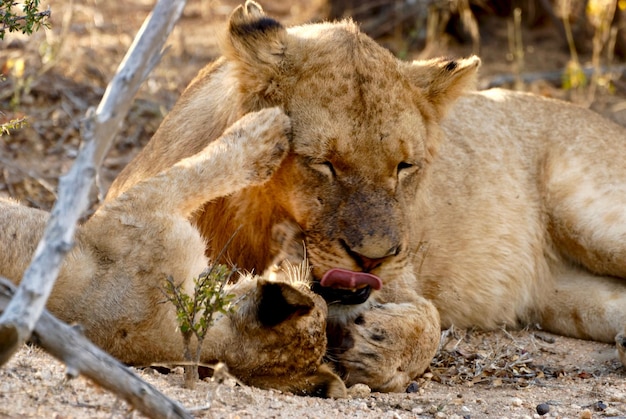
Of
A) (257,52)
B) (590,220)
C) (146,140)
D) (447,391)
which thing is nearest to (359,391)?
(447,391)

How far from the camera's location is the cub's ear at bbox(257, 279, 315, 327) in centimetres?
339

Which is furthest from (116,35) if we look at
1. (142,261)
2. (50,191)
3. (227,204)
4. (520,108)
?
(142,261)

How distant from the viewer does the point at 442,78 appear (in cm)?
452

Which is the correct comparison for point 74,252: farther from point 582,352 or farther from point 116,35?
point 116,35

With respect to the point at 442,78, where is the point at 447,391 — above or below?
below

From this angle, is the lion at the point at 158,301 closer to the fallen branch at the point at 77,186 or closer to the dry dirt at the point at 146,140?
the dry dirt at the point at 146,140

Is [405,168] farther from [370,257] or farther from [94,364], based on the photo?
[94,364]

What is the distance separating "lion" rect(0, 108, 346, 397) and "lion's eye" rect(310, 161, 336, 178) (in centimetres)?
41

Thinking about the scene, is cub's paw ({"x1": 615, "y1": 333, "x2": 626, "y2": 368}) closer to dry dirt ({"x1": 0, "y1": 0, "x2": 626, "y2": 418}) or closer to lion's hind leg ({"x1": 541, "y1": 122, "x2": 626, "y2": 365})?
dry dirt ({"x1": 0, "y1": 0, "x2": 626, "y2": 418})

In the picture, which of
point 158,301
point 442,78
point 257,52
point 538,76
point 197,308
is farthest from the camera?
point 538,76

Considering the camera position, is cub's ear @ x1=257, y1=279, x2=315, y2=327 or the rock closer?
cub's ear @ x1=257, y1=279, x2=315, y2=327

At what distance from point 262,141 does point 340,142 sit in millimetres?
308

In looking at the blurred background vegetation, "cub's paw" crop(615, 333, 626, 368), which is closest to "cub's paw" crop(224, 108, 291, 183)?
"cub's paw" crop(615, 333, 626, 368)

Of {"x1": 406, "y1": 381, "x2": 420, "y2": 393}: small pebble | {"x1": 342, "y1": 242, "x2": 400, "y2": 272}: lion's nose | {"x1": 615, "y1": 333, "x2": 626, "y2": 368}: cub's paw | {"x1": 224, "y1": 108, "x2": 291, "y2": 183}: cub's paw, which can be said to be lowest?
{"x1": 406, "y1": 381, "x2": 420, "y2": 393}: small pebble
